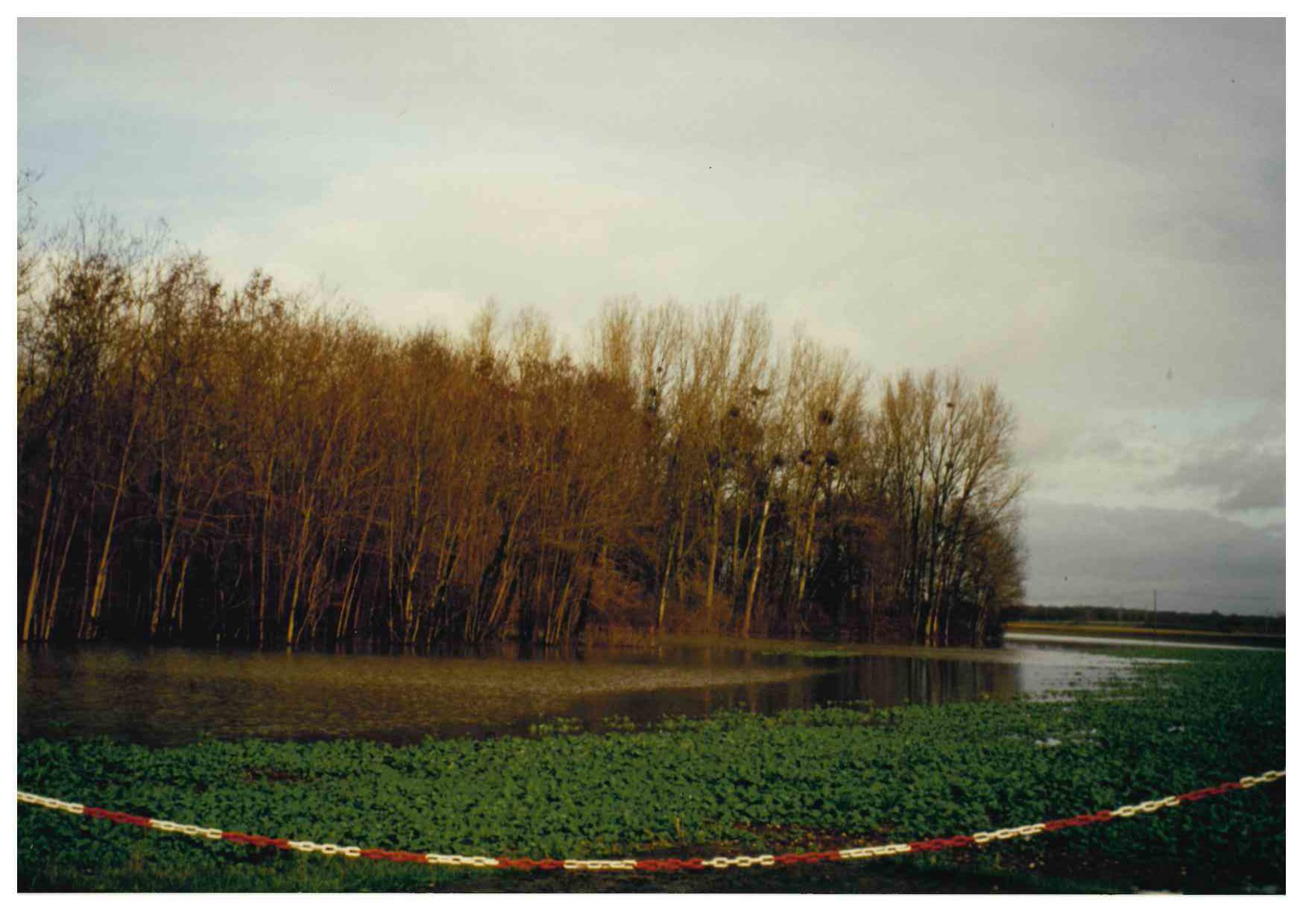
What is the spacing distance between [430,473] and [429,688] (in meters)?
10.9

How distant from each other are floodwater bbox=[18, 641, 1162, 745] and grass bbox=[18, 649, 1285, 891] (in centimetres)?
147

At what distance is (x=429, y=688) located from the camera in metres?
17.3

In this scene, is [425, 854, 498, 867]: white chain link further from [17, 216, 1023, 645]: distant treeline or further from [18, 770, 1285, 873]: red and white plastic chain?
[17, 216, 1023, 645]: distant treeline

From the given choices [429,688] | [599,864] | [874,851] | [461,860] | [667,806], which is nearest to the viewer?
[461,860]

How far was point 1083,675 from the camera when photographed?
23.7m

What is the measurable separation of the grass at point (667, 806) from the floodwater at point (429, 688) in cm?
147

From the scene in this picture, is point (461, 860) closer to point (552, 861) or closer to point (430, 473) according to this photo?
point (552, 861)

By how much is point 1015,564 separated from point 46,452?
36290 mm

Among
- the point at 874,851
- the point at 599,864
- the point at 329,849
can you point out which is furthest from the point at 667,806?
the point at 329,849

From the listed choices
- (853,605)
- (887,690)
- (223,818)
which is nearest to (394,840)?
(223,818)

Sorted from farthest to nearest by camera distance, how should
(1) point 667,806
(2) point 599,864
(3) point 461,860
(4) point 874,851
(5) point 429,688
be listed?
(5) point 429,688 → (1) point 667,806 → (4) point 874,851 → (2) point 599,864 → (3) point 461,860

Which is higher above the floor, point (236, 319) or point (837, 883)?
point (236, 319)

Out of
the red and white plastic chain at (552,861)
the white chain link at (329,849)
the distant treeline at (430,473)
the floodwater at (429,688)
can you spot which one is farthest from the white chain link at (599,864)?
the distant treeline at (430,473)
